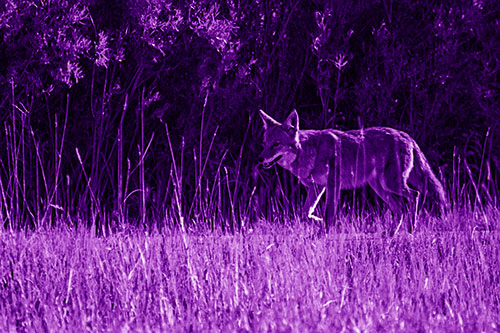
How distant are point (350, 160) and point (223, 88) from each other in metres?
1.55

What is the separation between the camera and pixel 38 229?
5.42 meters

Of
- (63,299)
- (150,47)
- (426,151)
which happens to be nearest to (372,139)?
(426,151)

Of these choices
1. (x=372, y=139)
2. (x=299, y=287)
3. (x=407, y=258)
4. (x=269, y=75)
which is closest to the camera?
(x=299, y=287)

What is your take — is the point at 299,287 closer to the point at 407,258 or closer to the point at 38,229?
the point at 407,258

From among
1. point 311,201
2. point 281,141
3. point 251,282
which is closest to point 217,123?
point 281,141

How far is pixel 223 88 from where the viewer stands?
7.36m

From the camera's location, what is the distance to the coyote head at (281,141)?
664 centimetres

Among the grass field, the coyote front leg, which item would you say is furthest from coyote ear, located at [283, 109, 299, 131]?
the grass field

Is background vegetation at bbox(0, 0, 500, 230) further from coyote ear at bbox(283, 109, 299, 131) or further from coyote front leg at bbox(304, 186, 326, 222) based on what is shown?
coyote ear at bbox(283, 109, 299, 131)

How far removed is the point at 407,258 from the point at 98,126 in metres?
3.45

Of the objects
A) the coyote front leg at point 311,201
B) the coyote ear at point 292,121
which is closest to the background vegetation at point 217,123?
the coyote front leg at point 311,201

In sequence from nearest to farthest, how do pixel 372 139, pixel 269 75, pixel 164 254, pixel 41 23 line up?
pixel 164 254, pixel 41 23, pixel 372 139, pixel 269 75

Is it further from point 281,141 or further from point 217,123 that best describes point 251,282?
point 217,123

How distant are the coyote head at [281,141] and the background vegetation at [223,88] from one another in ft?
1.47
